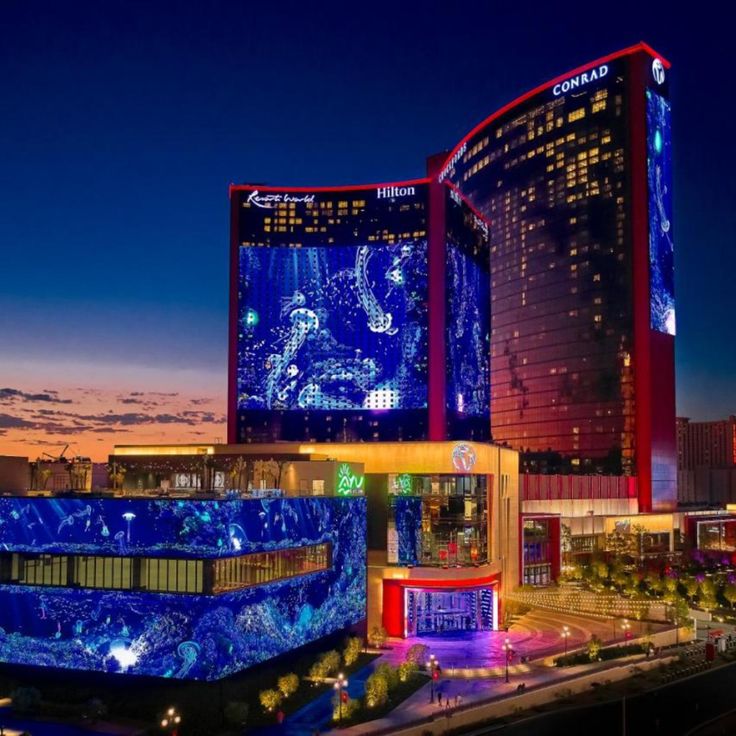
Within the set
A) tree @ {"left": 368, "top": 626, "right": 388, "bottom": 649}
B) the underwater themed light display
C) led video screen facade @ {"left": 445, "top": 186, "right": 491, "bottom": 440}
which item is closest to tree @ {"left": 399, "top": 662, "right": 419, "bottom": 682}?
tree @ {"left": 368, "top": 626, "right": 388, "bottom": 649}

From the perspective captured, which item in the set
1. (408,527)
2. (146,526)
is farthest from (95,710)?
(408,527)

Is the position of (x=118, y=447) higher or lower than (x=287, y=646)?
higher

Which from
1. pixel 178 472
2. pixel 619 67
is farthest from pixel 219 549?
pixel 619 67

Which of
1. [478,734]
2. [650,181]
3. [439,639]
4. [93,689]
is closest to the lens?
[478,734]

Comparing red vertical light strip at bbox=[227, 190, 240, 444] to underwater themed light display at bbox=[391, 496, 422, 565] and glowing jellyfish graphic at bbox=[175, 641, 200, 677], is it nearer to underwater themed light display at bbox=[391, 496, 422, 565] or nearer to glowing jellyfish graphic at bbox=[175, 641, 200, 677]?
underwater themed light display at bbox=[391, 496, 422, 565]

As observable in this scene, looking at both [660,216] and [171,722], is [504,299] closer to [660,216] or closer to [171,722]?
[660,216]

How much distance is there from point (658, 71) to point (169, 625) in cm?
12640

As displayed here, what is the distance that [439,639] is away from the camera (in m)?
73.2

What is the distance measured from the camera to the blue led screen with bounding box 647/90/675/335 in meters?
144

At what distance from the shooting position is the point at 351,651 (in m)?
63.6

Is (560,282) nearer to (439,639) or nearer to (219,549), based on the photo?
(439,639)

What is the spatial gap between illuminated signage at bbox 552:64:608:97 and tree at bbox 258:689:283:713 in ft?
419

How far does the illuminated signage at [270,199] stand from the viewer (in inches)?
4761

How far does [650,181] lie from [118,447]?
301 feet
